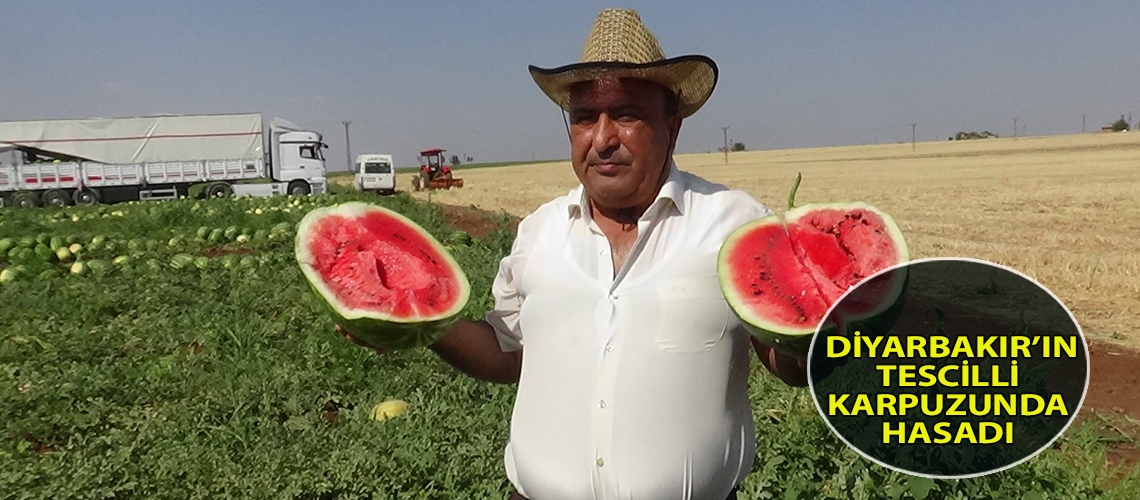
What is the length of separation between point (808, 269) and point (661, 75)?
51 centimetres

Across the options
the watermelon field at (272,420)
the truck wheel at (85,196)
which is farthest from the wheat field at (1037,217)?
the truck wheel at (85,196)

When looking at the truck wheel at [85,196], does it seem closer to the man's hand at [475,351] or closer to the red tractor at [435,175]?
the red tractor at [435,175]

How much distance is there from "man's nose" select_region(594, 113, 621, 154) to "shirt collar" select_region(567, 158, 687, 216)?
123 mm

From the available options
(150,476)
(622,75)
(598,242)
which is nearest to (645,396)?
(598,242)

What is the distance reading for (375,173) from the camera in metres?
30.3

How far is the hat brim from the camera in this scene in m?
1.58

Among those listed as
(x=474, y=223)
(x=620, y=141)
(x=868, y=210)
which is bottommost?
(x=474, y=223)

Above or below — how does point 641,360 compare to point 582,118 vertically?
below

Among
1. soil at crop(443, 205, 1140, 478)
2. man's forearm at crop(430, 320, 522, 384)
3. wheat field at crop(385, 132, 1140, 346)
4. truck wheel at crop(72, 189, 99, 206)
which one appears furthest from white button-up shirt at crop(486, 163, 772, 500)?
truck wheel at crop(72, 189, 99, 206)

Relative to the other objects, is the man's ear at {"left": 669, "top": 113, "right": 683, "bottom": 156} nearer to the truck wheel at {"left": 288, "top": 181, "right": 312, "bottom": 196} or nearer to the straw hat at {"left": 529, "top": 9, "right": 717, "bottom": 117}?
the straw hat at {"left": 529, "top": 9, "right": 717, "bottom": 117}

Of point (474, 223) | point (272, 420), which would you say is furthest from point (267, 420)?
point (474, 223)

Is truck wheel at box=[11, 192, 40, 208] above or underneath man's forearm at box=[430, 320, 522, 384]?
above

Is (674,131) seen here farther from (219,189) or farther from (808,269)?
(219,189)

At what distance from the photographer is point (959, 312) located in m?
6.30
